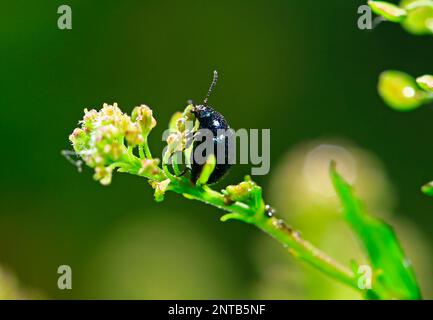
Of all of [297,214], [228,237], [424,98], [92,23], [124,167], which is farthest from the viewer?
[92,23]

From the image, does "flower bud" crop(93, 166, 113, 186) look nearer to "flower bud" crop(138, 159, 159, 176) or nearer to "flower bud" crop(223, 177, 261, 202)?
"flower bud" crop(138, 159, 159, 176)

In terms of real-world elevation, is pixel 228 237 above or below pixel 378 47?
below

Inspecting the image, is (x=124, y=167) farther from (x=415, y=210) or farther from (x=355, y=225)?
(x=415, y=210)

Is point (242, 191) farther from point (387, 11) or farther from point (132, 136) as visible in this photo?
point (387, 11)

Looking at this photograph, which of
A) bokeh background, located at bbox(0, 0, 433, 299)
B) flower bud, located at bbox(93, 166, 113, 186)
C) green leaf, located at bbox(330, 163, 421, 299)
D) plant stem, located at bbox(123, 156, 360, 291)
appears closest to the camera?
flower bud, located at bbox(93, 166, 113, 186)

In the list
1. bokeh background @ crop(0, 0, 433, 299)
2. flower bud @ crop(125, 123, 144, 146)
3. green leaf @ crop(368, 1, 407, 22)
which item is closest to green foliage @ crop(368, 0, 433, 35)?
green leaf @ crop(368, 1, 407, 22)

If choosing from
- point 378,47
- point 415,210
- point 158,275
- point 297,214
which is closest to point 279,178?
point 297,214
